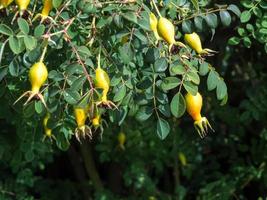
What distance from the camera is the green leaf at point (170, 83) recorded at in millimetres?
1677

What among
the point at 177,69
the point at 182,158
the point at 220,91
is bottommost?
the point at 182,158

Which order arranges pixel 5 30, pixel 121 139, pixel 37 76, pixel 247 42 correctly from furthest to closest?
pixel 121 139, pixel 247 42, pixel 5 30, pixel 37 76

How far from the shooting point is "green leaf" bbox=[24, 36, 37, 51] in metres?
1.61

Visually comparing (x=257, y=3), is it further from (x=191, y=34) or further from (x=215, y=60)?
(x=215, y=60)

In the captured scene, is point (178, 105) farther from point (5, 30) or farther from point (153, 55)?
point (5, 30)

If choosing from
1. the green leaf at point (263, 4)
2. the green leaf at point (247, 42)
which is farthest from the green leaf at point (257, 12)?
the green leaf at point (247, 42)

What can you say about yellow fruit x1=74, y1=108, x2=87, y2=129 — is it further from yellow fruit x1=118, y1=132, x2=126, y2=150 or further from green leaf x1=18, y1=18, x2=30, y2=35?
yellow fruit x1=118, y1=132, x2=126, y2=150

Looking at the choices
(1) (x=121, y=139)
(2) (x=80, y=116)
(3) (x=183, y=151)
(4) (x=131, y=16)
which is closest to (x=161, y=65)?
(4) (x=131, y=16)

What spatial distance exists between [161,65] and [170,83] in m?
0.07

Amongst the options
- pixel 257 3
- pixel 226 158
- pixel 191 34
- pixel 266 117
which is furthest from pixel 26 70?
pixel 226 158

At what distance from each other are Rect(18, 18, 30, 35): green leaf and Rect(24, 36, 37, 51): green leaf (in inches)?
0.6

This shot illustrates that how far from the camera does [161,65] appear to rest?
1.63 m

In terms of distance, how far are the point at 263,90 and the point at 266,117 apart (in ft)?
0.70

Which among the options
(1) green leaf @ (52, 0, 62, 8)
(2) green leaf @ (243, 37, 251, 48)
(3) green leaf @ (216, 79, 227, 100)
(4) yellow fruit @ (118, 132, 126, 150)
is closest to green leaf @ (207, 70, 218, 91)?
(3) green leaf @ (216, 79, 227, 100)
